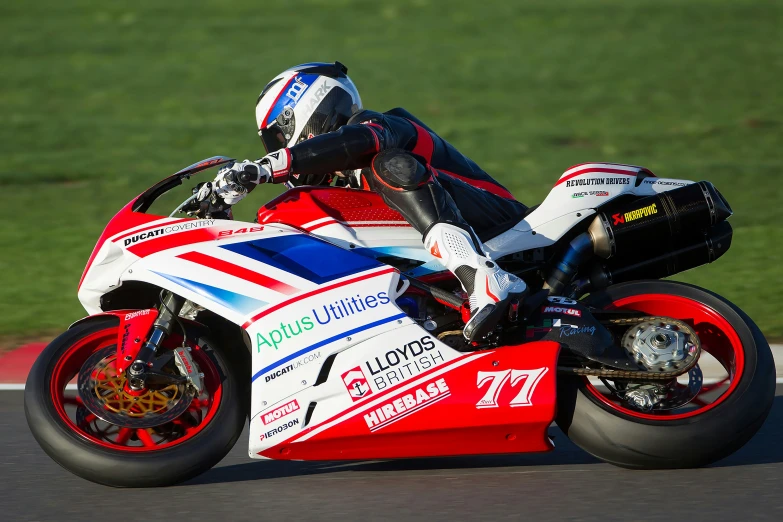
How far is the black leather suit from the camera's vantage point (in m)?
4.58

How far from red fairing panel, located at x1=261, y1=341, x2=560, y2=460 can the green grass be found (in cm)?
301

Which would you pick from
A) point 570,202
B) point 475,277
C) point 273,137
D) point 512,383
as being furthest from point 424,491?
point 273,137

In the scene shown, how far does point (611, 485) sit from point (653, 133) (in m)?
9.03

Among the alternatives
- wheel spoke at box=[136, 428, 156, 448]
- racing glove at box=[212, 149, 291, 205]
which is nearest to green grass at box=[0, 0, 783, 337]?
wheel spoke at box=[136, 428, 156, 448]

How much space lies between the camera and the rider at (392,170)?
14.7 feet

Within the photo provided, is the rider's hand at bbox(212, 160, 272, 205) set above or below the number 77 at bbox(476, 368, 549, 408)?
above

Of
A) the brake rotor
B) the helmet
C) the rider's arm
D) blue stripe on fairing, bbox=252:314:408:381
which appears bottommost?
the brake rotor

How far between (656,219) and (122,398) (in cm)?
225

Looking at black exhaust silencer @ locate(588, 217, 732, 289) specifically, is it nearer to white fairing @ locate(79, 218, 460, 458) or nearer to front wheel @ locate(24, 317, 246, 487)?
white fairing @ locate(79, 218, 460, 458)

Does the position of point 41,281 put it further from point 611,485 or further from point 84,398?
point 611,485

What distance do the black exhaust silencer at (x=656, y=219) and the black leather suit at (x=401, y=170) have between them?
37 centimetres

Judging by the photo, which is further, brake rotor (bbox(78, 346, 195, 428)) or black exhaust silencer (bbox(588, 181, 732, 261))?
black exhaust silencer (bbox(588, 181, 732, 261))

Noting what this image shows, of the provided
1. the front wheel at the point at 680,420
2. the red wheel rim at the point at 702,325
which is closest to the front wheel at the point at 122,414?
the front wheel at the point at 680,420

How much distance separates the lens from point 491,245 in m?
4.80
